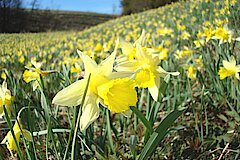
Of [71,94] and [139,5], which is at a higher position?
[139,5]

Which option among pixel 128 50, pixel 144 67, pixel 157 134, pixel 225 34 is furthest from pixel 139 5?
pixel 157 134

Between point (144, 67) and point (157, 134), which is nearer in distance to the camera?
point (157, 134)

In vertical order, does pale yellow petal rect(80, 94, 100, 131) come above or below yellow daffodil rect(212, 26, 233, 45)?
below

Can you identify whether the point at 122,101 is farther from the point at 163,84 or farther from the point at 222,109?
the point at 222,109

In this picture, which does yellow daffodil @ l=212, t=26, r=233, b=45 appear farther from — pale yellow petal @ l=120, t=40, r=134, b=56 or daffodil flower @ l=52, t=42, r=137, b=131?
daffodil flower @ l=52, t=42, r=137, b=131

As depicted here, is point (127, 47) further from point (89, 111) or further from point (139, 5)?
point (139, 5)

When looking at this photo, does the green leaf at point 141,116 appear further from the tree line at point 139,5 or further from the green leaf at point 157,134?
the tree line at point 139,5

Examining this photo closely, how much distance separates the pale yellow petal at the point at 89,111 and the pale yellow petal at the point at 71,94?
20mm

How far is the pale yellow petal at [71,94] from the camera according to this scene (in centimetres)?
74

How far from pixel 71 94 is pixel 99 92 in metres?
0.06

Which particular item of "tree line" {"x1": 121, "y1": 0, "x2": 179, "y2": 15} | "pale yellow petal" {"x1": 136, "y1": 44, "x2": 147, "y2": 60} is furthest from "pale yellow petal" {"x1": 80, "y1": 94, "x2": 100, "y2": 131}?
"tree line" {"x1": 121, "y1": 0, "x2": 179, "y2": 15}

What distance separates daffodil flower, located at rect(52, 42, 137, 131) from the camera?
734 mm

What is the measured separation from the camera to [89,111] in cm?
75

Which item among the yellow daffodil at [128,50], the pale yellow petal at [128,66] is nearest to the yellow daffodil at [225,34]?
the yellow daffodil at [128,50]
